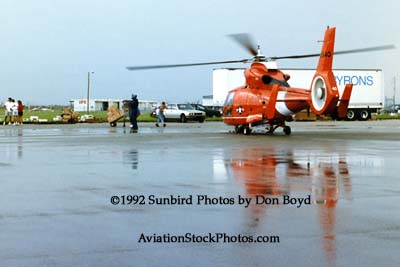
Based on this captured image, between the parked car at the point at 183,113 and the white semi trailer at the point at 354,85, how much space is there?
2901 mm

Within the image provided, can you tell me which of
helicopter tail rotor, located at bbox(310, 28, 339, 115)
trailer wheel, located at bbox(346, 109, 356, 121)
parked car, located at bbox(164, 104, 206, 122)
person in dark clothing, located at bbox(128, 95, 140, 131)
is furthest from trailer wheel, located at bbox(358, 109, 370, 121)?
helicopter tail rotor, located at bbox(310, 28, 339, 115)

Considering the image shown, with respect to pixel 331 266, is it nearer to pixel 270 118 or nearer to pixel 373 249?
pixel 373 249

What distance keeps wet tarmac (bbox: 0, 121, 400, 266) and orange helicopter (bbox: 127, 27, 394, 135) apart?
11286 millimetres

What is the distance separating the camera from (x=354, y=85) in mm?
60469

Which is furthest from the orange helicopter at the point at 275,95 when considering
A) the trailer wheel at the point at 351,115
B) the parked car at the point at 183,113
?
the trailer wheel at the point at 351,115

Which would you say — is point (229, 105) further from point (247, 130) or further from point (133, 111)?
point (133, 111)

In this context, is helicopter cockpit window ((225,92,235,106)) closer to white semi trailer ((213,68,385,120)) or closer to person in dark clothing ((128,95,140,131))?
person in dark clothing ((128,95,140,131))

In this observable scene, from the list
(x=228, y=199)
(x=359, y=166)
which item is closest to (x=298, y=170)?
(x=359, y=166)

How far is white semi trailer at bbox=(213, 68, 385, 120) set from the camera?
58.0 meters

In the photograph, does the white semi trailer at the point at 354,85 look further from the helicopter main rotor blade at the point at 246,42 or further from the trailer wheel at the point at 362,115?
the helicopter main rotor blade at the point at 246,42

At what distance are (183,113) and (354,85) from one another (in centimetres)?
1618

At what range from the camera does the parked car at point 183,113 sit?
56.5 metres

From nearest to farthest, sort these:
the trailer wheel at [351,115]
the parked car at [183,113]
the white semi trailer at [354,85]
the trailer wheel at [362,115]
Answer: the parked car at [183,113]
the white semi trailer at [354,85]
the trailer wheel at [351,115]
the trailer wheel at [362,115]

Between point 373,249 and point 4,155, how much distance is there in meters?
13.2
